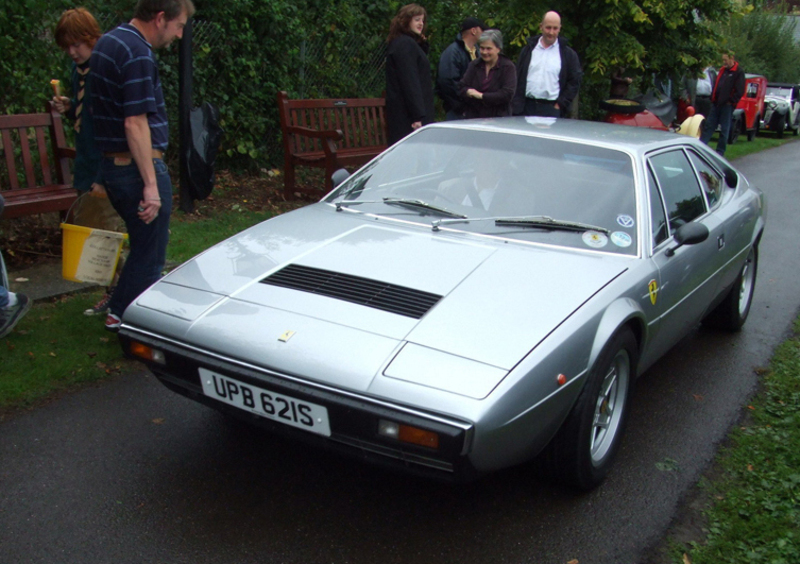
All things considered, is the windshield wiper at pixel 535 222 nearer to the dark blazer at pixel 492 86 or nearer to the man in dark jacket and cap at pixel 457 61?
the dark blazer at pixel 492 86

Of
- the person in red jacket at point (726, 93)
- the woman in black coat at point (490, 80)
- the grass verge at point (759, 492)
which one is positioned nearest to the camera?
the grass verge at point (759, 492)

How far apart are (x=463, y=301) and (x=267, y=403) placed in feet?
2.74

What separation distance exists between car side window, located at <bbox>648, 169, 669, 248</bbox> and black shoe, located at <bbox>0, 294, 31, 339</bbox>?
3.44 m

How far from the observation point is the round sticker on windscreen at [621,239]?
3.57 m

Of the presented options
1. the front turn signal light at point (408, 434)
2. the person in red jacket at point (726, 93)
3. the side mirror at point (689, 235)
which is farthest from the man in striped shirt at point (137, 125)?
the person in red jacket at point (726, 93)

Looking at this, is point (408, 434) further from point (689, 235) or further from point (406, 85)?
point (406, 85)

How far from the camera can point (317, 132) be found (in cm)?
784

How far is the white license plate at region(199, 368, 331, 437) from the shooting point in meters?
2.71

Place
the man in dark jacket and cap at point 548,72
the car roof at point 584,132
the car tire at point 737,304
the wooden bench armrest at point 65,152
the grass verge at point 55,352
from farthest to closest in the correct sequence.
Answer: the man in dark jacket and cap at point 548,72 < the wooden bench armrest at point 65,152 < the car tire at point 737,304 < the car roof at point 584,132 < the grass verge at point 55,352

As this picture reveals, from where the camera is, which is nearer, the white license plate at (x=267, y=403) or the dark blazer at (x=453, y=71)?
the white license plate at (x=267, y=403)

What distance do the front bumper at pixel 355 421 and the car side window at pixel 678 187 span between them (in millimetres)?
1994

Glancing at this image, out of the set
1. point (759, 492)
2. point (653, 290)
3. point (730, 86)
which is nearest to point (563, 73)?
point (653, 290)

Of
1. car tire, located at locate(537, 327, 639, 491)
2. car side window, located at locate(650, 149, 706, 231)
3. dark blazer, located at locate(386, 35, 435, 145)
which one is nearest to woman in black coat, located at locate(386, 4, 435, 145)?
dark blazer, located at locate(386, 35, 435, 145)

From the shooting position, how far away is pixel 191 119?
7012 millimetres
